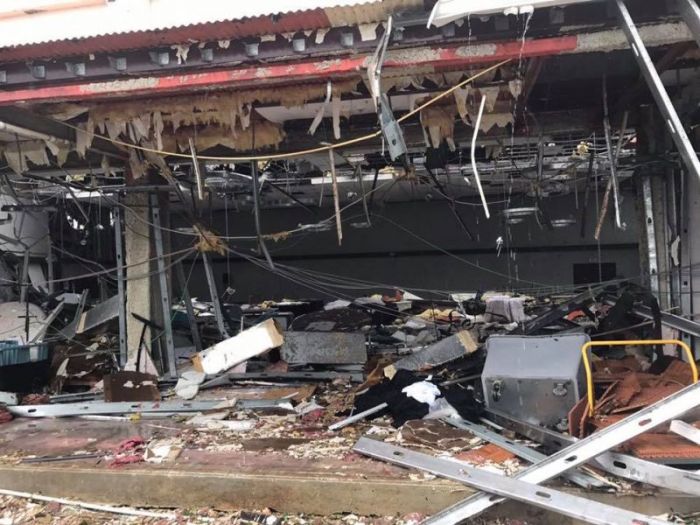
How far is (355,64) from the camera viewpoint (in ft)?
12.9

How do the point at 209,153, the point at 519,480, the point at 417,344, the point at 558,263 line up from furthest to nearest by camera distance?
the point at 558,263, the point at 417,344, the point at 209,153, the point at 519,480

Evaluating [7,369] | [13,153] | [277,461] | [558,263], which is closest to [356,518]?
[277,461]

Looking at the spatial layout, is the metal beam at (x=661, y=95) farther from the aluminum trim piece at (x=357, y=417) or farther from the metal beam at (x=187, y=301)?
the metal beam at (x=187, y=301)

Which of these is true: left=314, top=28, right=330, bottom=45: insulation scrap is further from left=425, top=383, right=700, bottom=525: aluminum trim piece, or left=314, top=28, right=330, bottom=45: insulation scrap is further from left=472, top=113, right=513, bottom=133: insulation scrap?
left=425, top=383, right=700, bottom=525: aluminum trim piece

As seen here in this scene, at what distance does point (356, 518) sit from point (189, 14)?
3.77 meters

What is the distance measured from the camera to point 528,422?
13.6 ft

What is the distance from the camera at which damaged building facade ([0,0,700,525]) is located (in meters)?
3.49

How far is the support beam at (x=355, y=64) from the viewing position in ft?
12.0

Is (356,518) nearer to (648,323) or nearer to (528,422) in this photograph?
(528,422)

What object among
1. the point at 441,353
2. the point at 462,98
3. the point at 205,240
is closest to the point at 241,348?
the point at 205,240

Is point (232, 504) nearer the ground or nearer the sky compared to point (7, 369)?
nearer the ground

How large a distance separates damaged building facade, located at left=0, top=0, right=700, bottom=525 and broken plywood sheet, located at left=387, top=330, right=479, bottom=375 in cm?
3

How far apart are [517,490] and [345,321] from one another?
5.83 m

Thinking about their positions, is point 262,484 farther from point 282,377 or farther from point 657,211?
point 657,211
